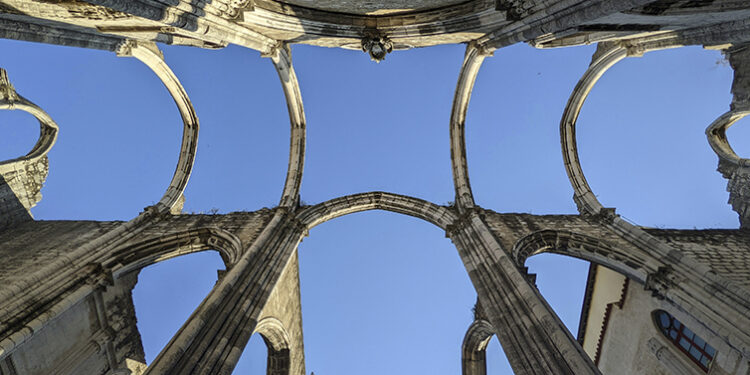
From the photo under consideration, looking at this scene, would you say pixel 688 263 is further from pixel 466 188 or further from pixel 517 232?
pixel 466 188

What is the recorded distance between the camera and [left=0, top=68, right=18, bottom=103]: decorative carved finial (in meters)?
9.25

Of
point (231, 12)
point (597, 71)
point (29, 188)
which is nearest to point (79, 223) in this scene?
point (29, 188)

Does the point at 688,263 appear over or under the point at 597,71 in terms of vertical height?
under

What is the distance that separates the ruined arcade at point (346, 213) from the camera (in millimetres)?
5617

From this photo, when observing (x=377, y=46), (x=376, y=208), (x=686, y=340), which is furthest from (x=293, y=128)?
(x=686, y=340)

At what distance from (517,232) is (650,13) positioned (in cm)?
499

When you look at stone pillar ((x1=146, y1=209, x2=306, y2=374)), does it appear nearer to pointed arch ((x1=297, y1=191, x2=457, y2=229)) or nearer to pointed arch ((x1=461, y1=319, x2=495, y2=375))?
pointed arch ((x1=297, y1=191, x2=457, y2=229))

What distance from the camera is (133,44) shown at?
8.28 m

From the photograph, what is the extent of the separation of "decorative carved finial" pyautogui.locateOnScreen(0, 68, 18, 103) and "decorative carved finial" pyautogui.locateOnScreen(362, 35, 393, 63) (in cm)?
914

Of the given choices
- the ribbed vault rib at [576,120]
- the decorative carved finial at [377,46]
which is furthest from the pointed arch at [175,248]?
the ribbed vault rib at [576,120]

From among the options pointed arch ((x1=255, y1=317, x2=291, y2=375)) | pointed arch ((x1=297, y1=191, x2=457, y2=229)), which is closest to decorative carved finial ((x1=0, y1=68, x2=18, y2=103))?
pointed arch ((x1=297, y1=191, x2=457, y2=229))

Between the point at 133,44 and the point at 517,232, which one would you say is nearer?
the point at 133,44

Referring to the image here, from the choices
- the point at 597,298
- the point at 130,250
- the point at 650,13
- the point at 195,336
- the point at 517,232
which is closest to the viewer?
the point at 195,336

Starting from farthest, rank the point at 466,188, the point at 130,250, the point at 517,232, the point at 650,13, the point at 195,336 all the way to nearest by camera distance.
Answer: the point at 466,188
the point at 517,232
the point at 130,250
the point at 650,13
the point at 195,336
